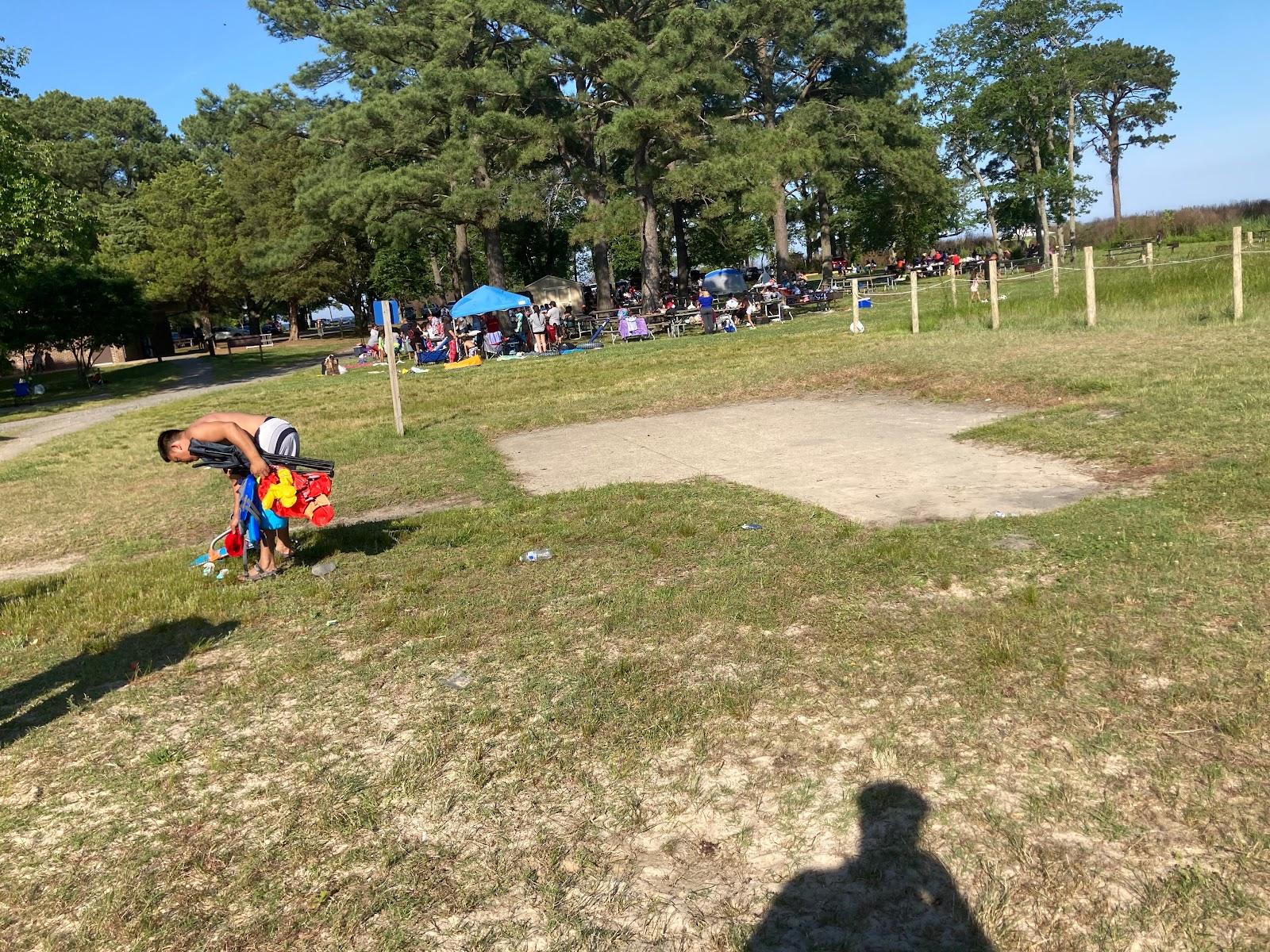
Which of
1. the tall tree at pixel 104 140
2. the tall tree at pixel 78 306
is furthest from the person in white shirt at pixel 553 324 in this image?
the tall tree at pixel 104 140

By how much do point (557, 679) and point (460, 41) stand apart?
32.0m

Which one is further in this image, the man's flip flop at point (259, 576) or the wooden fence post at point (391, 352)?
the wooden fence post at point (391, 352)

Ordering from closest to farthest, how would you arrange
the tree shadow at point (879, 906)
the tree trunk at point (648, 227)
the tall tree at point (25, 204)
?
the tree shadow at point (879, 906)
the tall tree at point (25, 204)
the tree trunk at point (648, 227)

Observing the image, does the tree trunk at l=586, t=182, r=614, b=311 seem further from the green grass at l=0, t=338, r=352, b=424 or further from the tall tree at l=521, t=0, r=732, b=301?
the green grass at l=0, t=338, r=352, b=424

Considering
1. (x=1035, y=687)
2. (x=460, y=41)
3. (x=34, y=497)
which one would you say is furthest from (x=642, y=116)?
(x=1035, y=687)

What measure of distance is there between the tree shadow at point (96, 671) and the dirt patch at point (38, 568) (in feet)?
8.53

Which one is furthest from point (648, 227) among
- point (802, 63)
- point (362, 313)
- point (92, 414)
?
point (362, 313)

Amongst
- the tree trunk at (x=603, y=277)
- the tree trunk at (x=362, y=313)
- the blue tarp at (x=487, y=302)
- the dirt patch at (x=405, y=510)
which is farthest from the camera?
the tree trunk at (x=362, y=313)

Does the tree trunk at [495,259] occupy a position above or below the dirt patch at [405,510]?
above

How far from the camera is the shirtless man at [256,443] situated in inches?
252

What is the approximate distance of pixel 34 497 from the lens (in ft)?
39.0

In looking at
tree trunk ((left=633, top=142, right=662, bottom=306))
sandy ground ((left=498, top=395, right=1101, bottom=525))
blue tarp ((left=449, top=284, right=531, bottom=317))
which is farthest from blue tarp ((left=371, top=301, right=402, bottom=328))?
tree trunk ((left=633, top=142, right=662, bottom=306))

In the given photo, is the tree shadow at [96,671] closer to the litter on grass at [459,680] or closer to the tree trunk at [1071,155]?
the litter on grass at [459,680]

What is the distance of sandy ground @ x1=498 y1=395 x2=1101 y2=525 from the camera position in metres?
7.26
